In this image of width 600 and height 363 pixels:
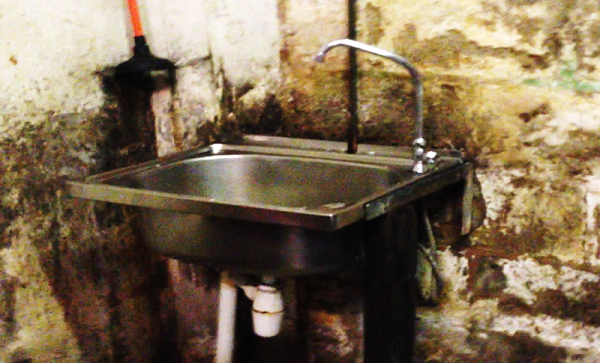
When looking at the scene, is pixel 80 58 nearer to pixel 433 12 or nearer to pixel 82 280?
pixel 82 280

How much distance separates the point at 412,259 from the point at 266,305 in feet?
1.26

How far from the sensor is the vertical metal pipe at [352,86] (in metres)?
1.49

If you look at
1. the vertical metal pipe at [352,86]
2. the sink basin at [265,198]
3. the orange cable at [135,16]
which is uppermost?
the orange cable at [135,16]

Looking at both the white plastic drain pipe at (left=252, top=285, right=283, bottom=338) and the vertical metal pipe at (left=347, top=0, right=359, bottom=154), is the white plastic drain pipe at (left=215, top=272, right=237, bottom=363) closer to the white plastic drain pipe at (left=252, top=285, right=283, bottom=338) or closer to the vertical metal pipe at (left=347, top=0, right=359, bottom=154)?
the white plastic drain pipe at (left=252, top=285, right=283, bottom=338)


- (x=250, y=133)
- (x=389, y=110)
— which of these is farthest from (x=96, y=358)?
(x=389, y=110)

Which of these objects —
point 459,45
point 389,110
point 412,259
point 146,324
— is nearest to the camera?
point 412,259

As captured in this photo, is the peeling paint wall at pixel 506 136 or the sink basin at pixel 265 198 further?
the peeling paint wall at pixel 506 136

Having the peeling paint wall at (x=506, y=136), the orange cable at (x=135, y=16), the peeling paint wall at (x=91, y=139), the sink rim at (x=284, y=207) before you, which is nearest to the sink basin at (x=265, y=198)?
the sink rim at (x=284, y=207)

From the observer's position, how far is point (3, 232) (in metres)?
1.42

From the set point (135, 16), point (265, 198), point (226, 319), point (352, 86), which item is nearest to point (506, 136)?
point (352, 86)

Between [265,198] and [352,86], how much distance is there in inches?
14.1

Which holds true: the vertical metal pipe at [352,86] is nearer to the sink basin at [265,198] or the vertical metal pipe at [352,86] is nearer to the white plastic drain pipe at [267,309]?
the sink basin at [265,198]

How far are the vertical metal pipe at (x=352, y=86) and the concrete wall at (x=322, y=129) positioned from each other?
0.02 meters

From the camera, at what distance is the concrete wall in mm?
1335
